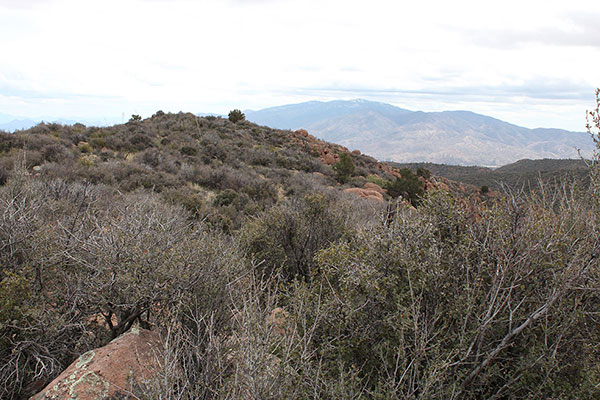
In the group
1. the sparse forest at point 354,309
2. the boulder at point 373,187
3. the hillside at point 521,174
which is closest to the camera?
the sparse forest at point 354,309

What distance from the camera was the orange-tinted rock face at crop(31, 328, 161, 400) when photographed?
311 cm

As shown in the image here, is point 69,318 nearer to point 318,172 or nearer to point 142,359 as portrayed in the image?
point 142,359

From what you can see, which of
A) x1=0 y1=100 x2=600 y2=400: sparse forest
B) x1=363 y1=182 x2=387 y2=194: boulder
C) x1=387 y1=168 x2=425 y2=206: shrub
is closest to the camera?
x1=0 y1=100 x2=600 y2=400: sparse forest

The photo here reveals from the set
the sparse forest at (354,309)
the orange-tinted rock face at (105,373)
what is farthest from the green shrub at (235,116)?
the orange-tinted rock face at (105,373)

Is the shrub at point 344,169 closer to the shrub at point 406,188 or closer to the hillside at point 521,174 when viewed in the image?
the shrub at point 406,188

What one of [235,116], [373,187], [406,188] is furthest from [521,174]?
[235,116]

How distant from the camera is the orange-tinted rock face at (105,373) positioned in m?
3.11

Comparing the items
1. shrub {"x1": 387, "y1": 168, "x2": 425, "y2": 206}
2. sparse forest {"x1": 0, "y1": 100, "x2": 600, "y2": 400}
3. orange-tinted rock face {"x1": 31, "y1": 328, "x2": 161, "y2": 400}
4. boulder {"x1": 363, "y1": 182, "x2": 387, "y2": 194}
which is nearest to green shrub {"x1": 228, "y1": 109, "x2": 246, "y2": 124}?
boulder {"x1": 363, "y1": 182, "x2": 387, "y2": 194}

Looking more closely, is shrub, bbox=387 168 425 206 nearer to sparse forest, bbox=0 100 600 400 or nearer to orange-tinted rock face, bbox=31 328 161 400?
sparse forest, bbox=0 100 600 400

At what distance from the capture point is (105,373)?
3293mm

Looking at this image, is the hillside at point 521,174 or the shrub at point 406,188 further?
the shrub at point 406,188

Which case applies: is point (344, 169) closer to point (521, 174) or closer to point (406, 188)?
point (406, 188)

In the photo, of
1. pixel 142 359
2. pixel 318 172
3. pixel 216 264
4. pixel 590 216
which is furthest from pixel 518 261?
pixel 318 172

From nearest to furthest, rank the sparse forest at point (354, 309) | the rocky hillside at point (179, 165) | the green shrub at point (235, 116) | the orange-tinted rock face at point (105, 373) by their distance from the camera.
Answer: the sparse forest at point (354, 309), the orange-tinted rock face at point (105, 373), the rocky hillside at point (179, 165), the green shrub at point (235, 116)
